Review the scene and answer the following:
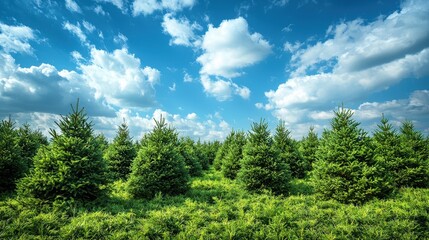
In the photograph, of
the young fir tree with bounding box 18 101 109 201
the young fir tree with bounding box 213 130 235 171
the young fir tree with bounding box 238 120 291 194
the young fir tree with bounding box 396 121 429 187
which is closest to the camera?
the young fir tree with bounding box 18 101 109 201

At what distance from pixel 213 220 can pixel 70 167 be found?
6625 millimetres

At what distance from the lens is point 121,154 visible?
19.8 m

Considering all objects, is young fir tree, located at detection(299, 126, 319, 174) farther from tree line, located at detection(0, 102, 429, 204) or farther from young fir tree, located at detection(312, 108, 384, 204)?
young fir tree, located at detection(312, 108, 384, 204)

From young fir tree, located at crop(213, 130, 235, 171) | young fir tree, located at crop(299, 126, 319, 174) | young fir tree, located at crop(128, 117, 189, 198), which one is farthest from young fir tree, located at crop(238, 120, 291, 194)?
young fir tree, located at crop(213, 130, 235, 171)

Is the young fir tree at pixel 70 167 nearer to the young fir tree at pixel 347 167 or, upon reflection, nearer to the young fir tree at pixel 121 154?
the young fir tree at pixel 121 154

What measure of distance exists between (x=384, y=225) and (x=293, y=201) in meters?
4.22

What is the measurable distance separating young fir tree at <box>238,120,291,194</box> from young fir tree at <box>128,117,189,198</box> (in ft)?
12.0

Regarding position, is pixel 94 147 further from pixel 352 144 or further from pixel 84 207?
pixel 352 144

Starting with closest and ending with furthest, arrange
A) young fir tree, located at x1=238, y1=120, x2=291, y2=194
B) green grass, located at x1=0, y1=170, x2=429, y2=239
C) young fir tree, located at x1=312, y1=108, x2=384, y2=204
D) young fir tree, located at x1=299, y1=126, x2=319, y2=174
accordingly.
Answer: green grass, located at x1=0, y1=170, x2=429, y2=239 → young fir tree, located at x1=312, y1=108, x2=384, y2=204 → young fir tree, located at x1=238, y1=120, x2=291, y2=194 → young fir tree, located at x1=299, y1=126, x2=319, y2=174

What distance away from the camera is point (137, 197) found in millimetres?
13859

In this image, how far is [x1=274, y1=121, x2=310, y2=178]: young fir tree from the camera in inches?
803

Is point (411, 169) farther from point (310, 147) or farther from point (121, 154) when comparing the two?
point (121, 154)

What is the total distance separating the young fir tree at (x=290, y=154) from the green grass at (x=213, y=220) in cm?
795

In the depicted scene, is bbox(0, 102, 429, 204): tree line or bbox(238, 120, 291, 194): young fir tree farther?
bbox(238, 120, 291, 194): young fir tree
